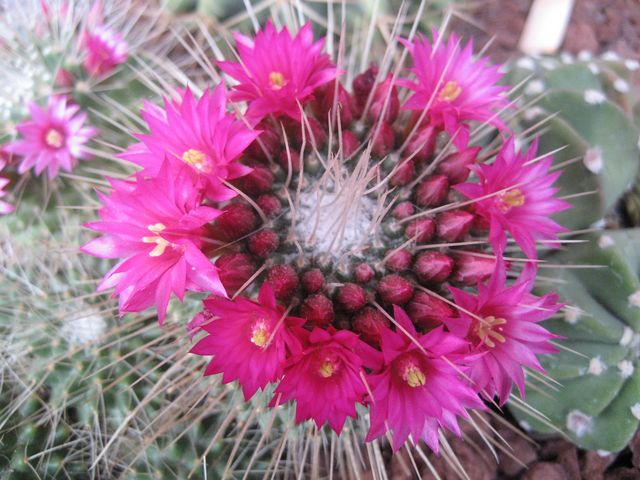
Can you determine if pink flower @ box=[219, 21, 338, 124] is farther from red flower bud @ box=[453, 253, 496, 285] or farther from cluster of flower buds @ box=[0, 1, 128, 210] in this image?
cluster of flower buds @ box=[0, 1, 128, 210]

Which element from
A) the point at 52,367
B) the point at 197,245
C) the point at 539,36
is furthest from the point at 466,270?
the point at 539,36

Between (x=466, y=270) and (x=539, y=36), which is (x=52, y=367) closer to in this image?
(x=466, y=270)

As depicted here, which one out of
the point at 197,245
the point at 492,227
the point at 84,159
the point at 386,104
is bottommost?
the point at 84,159

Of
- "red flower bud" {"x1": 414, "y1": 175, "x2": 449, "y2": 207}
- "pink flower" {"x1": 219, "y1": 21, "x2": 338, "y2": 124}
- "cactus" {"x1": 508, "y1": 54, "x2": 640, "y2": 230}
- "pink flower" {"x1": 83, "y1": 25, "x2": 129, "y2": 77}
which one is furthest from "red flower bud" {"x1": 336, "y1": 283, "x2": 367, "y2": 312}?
"pink flower" {"x1": 83, "y1": 25, "x2": 129, "y2": 77}

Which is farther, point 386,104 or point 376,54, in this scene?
point 376,54

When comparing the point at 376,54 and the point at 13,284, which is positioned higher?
the point at 376,54

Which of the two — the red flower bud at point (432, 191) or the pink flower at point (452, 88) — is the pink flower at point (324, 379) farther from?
the pink flower at point (452, 88)
